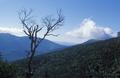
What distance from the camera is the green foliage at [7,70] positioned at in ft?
140

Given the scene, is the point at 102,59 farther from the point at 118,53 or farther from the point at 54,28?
the point at 54,28

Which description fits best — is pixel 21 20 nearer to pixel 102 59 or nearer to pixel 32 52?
pixel 32 52

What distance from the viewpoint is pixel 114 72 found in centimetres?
7669

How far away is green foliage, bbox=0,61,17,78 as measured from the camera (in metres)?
42.5

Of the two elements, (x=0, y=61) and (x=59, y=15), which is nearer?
(x=0, y=61)

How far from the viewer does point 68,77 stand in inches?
3538

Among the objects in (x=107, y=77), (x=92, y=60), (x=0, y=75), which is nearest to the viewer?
(x=0, y=75)

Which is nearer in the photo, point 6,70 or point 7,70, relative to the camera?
point 6,70

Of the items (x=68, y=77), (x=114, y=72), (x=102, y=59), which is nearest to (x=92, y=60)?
(x=102, y=59)

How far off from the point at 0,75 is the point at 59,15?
12759 mm

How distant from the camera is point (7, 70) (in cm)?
4312

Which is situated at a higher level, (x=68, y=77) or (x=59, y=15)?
(x=59, y=15)

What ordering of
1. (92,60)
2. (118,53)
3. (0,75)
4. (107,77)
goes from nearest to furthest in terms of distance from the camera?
(0,75), (107,77), (118,53), (92,60)

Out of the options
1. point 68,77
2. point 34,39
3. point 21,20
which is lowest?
point 68,77
